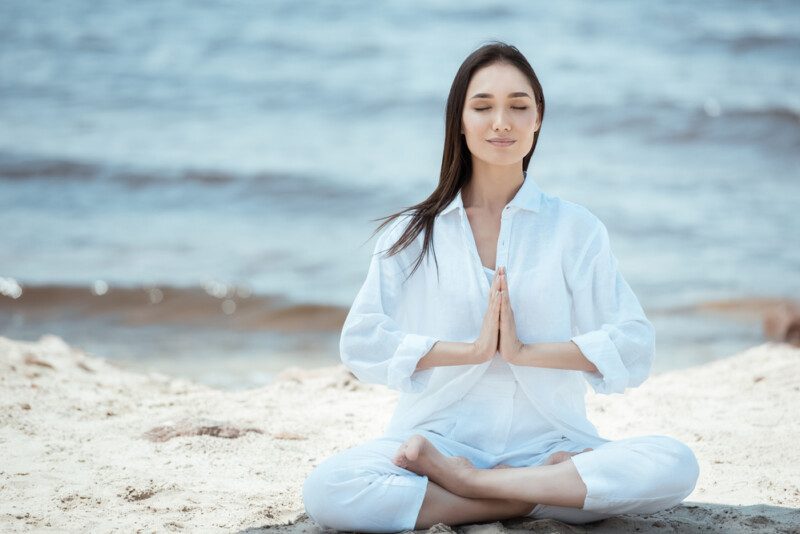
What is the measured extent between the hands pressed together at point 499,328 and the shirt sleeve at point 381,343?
0.16 meters

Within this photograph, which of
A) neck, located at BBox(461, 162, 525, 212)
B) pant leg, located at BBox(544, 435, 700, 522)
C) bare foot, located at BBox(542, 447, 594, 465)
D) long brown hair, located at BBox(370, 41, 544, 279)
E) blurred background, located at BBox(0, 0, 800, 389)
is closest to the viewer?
pant leg, located at BBox(544, 435, 700, 522)

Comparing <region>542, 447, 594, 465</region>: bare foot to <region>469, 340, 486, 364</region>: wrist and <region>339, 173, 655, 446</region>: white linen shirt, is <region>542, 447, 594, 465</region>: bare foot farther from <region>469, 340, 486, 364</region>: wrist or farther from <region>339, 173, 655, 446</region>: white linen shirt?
<region>469, 340, 486, 364</region>: wrist

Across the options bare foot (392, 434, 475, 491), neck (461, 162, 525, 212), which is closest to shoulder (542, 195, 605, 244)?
neck (461, 162, 525, 212)

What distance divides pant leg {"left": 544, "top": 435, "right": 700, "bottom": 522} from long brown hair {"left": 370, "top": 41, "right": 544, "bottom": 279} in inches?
33.8

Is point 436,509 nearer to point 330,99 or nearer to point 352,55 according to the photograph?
point 330,99

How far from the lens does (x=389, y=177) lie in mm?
10953

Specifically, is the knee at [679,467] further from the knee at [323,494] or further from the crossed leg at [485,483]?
the knee at [323,494]

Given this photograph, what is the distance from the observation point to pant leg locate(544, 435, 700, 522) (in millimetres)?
3209

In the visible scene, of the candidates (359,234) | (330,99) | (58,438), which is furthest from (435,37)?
(58,438)

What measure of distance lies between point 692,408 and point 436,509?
2.09 m

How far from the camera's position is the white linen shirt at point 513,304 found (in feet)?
11.0

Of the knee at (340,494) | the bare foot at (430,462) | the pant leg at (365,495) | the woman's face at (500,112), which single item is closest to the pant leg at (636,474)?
the bare foot at (430,462)

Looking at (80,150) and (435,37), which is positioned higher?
(435,37)

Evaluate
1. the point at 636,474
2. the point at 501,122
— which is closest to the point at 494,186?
the point at 501,122
